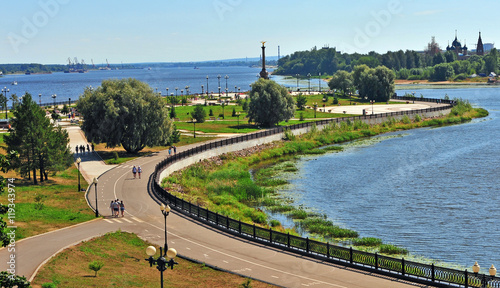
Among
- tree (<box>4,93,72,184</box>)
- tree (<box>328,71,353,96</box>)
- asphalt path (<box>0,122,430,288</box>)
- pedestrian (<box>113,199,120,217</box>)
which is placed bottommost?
asphalt path (<box>0,122,430,288</box>)

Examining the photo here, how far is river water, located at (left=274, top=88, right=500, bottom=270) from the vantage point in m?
37.3

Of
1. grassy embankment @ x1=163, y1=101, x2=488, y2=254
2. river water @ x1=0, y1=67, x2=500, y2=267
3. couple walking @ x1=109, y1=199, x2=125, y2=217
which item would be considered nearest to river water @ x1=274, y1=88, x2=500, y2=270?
river water @ x1=0, y1=67, x2=500, y2=267

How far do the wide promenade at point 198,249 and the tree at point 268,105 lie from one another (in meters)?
45.2

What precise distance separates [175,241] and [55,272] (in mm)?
8127

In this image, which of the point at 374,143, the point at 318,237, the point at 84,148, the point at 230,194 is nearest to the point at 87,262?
the point at 318,237

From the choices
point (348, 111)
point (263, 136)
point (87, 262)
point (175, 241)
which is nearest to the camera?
point (87, 262)

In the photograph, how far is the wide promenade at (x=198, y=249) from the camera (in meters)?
26.9

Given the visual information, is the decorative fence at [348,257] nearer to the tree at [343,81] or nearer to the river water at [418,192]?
the river water at [418,192]

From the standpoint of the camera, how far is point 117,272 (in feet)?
90.5

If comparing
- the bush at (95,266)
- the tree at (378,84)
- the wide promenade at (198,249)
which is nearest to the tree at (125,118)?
the wide promenade at (198,249)

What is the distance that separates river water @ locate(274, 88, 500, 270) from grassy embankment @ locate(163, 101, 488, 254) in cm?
187

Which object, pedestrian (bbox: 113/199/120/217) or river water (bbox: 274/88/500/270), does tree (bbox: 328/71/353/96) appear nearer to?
river water (bbox: 274/88/500/270)

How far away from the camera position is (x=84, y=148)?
6506 centimetres

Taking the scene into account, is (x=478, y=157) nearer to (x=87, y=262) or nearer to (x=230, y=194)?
(x=230, y=194)
